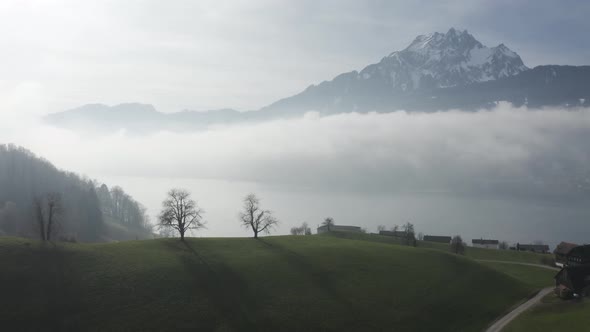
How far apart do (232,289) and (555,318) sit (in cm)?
4986

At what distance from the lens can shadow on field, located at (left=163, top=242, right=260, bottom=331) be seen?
61.9 m

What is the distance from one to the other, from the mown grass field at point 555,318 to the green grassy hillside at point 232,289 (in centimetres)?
510

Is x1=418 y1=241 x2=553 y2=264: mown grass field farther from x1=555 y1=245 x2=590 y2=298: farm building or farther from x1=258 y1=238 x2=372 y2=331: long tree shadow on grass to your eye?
x1=258 y1=238 x2=372 y2=331: long tree shadow on grass

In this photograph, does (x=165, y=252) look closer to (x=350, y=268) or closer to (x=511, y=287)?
(x=350, y=268)

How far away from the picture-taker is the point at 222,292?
69375mm

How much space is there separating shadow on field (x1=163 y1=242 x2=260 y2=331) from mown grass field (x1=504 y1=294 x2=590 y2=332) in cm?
3904

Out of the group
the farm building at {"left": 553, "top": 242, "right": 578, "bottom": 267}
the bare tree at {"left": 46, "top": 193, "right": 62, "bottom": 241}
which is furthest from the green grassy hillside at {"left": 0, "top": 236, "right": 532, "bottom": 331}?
the farm building at {"left": 553, "top": 242, "right": 578, "bottom": 267}

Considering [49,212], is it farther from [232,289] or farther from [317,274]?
[317,274]

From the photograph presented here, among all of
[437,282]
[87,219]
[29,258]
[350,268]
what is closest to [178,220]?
[29,258]

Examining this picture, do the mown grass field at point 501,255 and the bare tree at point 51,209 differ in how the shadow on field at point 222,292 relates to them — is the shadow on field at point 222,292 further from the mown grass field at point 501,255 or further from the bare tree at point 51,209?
the mown grass field at point 501,255

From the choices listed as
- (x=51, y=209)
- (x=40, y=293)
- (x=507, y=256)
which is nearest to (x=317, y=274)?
(x=40, y=293)

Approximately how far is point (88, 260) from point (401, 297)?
52.5m

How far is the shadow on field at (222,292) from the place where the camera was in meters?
61.9

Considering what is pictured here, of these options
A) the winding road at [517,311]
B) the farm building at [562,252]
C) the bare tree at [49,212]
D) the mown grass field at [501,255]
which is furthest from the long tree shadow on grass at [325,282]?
the mown grass field at [501,255]
